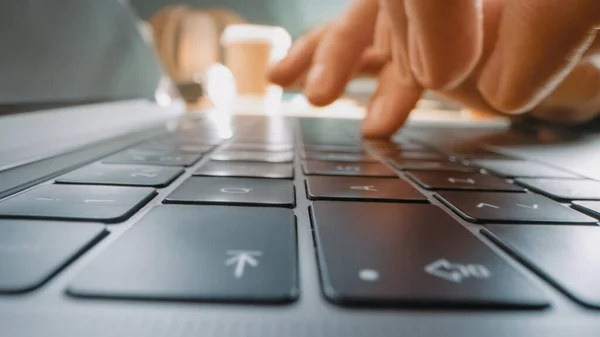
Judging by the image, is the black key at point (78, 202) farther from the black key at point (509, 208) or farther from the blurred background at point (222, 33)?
the blurred background at point (222, 33)

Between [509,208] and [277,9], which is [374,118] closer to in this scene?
[509,208]

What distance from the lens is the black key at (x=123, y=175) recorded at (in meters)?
0.24

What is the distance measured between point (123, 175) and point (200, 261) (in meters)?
0.14

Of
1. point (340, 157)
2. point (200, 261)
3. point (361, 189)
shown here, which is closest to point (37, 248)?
point (200, 261)

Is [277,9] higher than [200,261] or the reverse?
higher

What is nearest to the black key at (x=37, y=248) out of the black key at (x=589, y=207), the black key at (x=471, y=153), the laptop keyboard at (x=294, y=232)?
the laptop keyboard at (x=294, y=232)

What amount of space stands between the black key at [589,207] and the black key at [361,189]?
0.08m

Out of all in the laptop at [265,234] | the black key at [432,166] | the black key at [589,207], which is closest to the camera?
the laptop at [265,234]

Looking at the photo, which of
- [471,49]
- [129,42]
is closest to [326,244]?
[471,49]

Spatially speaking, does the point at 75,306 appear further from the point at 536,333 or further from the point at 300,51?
the point at 300,51

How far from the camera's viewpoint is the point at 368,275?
5.0 inches

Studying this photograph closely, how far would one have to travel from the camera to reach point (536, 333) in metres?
0.11

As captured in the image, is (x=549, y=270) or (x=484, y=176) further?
(x=484, y=176)

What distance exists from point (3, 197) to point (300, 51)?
1.38 feet
